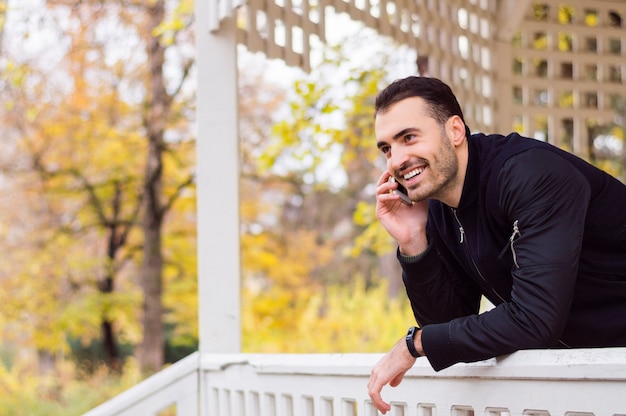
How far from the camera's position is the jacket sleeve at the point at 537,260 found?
1771mm

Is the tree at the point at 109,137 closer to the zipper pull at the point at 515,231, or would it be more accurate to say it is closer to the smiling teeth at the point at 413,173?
the smiling teeth at the point at 413,173

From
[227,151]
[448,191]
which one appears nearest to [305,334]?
[227,151]

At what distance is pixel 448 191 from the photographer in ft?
6.81

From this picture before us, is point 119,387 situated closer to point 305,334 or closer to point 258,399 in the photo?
point 305,334

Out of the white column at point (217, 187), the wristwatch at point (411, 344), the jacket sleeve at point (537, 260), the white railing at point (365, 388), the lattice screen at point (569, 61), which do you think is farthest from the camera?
the lattice screen at point (569, 61)

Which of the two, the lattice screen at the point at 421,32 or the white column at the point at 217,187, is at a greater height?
the lattice screen at the point at 421,32

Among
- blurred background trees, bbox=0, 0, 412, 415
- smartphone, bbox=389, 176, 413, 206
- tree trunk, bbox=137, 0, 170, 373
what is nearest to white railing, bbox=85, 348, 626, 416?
smartphone, bbox=389, 176, 413, 206

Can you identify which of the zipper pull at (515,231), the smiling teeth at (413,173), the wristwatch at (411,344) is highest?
the smiling teeth at (413,173)

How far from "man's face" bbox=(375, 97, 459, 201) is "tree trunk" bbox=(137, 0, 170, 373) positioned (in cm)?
1084

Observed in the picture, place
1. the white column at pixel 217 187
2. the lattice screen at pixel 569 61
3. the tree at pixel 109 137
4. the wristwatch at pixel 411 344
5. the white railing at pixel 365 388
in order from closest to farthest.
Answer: the white railing at pixel 365 388, the wristwatch at pixel 411 344, the white column at pixel 217 187, the lattice screen at pixel 569 61, the tree at pixel 109 137

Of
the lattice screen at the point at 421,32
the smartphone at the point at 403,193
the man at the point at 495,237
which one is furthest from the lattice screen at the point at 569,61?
the man at the point at 495,237

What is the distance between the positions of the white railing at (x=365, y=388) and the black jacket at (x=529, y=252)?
0.30ft

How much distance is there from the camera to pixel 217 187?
12.1 ft

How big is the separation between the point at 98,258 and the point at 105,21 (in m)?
3.58
